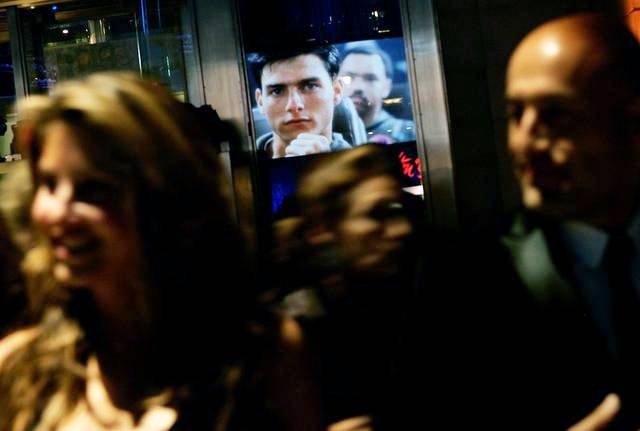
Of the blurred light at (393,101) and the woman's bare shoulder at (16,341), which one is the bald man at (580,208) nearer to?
the woman's bare shoulder at (16,341)

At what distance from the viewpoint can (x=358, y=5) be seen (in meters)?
5.02

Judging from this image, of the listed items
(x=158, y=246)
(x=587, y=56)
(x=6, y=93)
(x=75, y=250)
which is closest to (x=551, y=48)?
(x=587, y=56)

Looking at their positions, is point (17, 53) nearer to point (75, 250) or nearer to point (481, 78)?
point (481, 78)

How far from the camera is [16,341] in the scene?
176 cm

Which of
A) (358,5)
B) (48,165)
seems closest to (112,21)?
(358,5)

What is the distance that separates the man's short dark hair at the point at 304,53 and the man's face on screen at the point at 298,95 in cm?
3

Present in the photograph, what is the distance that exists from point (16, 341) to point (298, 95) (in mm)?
3583

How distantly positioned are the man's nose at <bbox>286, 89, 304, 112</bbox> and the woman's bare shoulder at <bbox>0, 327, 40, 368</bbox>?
3.46 meters

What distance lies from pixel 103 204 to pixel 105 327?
391mm

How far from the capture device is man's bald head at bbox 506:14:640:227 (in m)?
1.31

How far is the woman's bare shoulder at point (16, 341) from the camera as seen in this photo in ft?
5.62

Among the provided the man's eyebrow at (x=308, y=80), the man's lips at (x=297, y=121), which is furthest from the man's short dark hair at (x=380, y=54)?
the man's lips at (x=297, y=121)

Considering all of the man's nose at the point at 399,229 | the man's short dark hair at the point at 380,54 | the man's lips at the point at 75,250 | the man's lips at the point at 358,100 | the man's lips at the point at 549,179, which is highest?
the man's short dark hair at the point at 380,54

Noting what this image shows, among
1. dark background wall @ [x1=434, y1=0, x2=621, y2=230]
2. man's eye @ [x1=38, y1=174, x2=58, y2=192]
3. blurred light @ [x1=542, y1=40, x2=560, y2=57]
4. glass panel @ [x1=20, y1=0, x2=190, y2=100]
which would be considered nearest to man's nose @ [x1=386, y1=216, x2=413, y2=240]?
blurred light @ [x1=542, y1=40, x2=560, y2=57]
